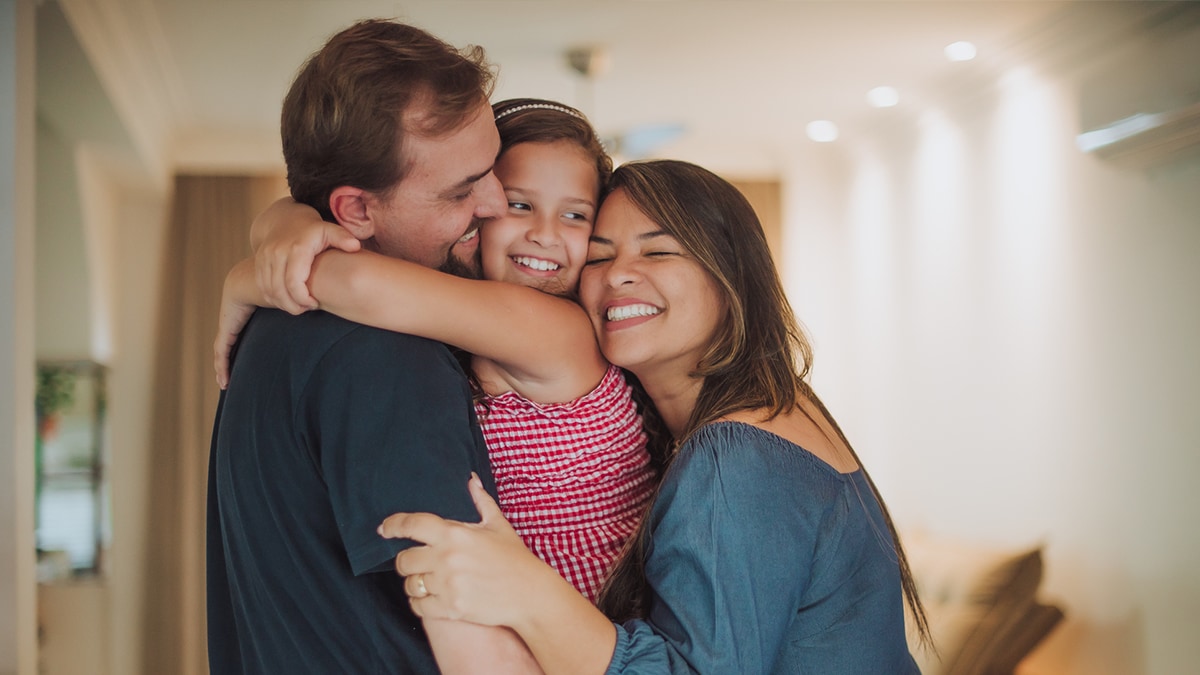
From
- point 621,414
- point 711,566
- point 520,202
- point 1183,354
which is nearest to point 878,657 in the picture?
point 711,566

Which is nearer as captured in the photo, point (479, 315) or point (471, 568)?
point (471, 568)

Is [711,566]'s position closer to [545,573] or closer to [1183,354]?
[545,573]

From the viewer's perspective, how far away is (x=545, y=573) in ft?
3.92

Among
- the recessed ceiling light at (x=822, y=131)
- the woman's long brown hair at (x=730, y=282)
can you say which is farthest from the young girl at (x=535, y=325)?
the recessed ceiling light at (x=822, y=131)

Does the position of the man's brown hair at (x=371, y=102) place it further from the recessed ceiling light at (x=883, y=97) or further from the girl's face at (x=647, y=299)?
the recessed ceiling light at (x=883, y=97)

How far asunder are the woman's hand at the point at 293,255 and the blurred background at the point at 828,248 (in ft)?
6.36

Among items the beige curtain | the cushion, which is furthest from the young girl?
the beige curtain

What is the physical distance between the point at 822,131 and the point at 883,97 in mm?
822

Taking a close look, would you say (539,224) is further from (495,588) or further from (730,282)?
(495,588)

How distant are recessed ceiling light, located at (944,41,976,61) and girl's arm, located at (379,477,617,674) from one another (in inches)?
145

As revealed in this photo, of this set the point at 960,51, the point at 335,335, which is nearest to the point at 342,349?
the point at 335,335

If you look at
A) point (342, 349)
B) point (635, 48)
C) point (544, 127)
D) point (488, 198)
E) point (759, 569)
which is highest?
point (635, 48)

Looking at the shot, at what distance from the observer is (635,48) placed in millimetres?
4465

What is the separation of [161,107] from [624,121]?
92.7 inches
